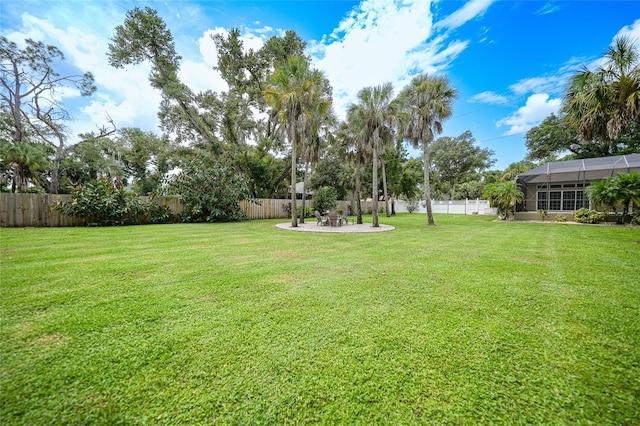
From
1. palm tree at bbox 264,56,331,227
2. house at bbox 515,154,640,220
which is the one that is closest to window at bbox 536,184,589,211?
house at bbox 515,154,640,220

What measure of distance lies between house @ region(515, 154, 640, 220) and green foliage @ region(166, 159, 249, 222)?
19896mm

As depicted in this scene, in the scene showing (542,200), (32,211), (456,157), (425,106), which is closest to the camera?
(32,211)

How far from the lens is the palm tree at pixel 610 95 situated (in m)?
5.88

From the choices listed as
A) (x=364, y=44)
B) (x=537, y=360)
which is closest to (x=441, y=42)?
(x=364, y=44)

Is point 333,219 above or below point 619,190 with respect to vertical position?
below

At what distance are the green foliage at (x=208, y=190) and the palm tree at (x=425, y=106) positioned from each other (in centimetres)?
1026

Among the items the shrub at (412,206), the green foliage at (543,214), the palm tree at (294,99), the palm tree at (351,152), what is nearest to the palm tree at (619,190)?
the green foliage at (543,214)

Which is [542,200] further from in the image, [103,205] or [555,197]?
[103,205]

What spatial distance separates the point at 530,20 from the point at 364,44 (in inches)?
303

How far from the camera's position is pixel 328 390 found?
1574 millimetres

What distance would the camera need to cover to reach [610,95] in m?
6.16

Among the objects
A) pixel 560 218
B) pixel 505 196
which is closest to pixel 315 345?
pixel 505 196

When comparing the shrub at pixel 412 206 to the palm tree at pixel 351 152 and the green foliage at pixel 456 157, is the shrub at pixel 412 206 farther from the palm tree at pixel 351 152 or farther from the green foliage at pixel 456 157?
the palm tree at pixel 351 152

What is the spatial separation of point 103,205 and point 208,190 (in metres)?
4.73
